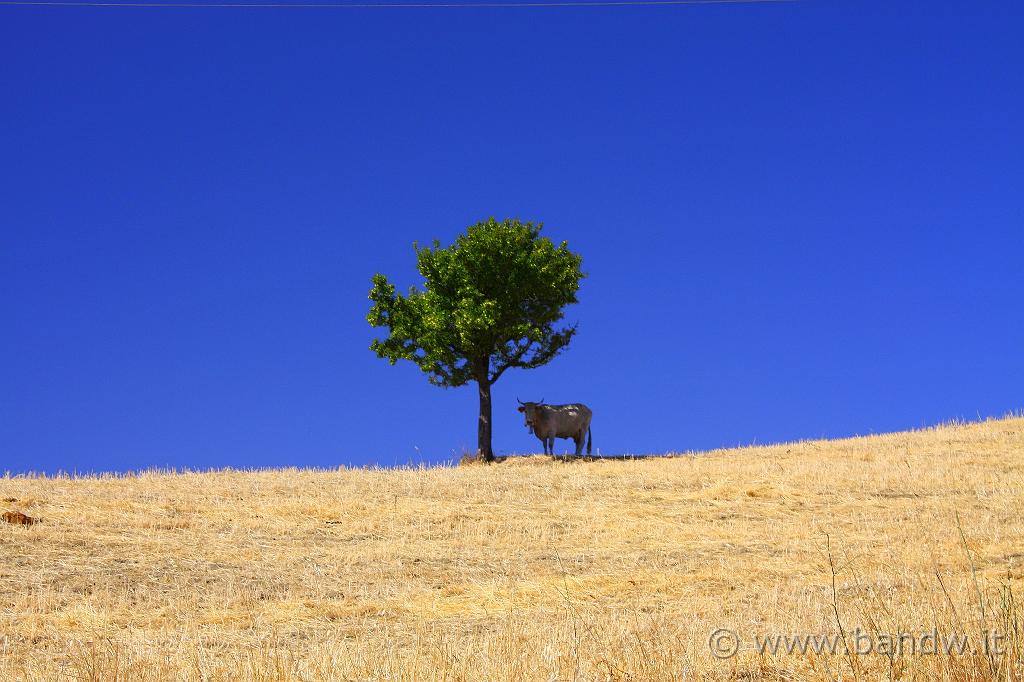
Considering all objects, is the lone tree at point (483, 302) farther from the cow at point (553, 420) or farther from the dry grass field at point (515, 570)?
the dry grass field at point (515, 570)

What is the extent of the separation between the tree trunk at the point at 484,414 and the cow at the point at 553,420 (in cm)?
148

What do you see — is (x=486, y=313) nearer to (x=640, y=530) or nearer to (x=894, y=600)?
(x=640, y=530)

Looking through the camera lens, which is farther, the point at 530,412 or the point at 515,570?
the point at 530,412

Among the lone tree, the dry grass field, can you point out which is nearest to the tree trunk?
the lone tree

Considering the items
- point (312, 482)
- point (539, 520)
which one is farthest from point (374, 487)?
point (539, 520)

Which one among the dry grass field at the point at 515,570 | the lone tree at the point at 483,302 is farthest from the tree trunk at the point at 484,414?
the dry grass field at the point at 515,570

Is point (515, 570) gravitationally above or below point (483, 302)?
below

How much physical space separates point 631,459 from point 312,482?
43.5ft

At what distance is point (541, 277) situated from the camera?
37875 millimetres

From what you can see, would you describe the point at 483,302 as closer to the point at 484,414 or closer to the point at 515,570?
the point at 484,414

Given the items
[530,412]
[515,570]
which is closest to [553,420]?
[530,412]

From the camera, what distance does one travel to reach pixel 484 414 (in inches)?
1470

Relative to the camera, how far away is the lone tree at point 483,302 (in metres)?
37.2

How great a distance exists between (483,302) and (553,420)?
569 centimetres
